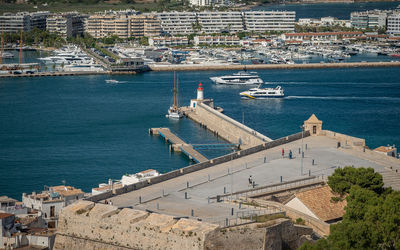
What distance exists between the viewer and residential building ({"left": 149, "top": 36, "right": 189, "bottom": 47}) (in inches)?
4734

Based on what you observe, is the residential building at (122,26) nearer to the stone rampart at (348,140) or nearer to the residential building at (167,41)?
the residential building at (167,41)

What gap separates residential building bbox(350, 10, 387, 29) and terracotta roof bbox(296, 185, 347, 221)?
11628 cm

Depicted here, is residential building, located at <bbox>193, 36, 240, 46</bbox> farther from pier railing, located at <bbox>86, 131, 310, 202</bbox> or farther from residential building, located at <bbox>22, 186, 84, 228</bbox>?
residential building, located at <bbox>22, 186, 84, 228</bbox>

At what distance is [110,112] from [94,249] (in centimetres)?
3734

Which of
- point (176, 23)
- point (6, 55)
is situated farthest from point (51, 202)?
point (176, 23)

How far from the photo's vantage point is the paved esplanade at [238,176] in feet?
80.5

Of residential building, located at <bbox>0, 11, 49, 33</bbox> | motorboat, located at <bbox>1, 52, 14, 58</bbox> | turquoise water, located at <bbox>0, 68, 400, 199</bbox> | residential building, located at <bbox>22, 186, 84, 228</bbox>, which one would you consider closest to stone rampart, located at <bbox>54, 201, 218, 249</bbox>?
residential building, located at <bbox>22, 186, 84, 228</bbox>

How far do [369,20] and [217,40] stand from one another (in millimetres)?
33080

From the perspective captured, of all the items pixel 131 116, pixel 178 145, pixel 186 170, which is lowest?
pixel 131 116

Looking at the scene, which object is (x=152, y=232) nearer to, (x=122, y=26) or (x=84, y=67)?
(x=84, y=67)

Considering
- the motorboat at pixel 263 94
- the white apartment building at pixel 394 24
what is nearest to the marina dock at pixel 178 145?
the motorboat at pixel 263 94

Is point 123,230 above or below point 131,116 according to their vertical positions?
above

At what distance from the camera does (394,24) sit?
131875 mm

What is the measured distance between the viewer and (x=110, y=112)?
59.9m
